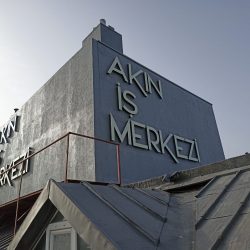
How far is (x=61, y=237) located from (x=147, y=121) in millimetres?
10701

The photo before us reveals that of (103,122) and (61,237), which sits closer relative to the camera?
(61,237)

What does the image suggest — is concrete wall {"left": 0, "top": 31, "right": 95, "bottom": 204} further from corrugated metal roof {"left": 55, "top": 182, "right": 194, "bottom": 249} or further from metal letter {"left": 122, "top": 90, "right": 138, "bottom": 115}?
corrugated metal roof {"left": 55, "top": 182, "right": 194, "bottom": 249}

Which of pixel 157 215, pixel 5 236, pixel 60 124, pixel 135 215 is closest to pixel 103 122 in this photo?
pixel 60 124

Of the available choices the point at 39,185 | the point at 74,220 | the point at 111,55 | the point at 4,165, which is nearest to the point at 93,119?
the point at 111,55

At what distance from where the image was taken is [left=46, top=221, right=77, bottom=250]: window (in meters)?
4.73

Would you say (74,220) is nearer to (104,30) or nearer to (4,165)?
(104,30)

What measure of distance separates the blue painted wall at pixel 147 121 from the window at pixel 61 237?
597 cm

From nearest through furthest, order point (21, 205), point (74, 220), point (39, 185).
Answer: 1. point (74, 220)
2. point (21, 205)
3. point (39, 185)

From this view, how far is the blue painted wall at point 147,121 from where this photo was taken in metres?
12.6

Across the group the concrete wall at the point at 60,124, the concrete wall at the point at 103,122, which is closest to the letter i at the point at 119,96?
the concrete wall at the point at 103,122

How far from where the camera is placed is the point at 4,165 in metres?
20.9

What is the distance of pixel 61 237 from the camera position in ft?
16.6

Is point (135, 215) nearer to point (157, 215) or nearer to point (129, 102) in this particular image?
point (157, 215)

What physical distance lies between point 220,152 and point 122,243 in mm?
18613
